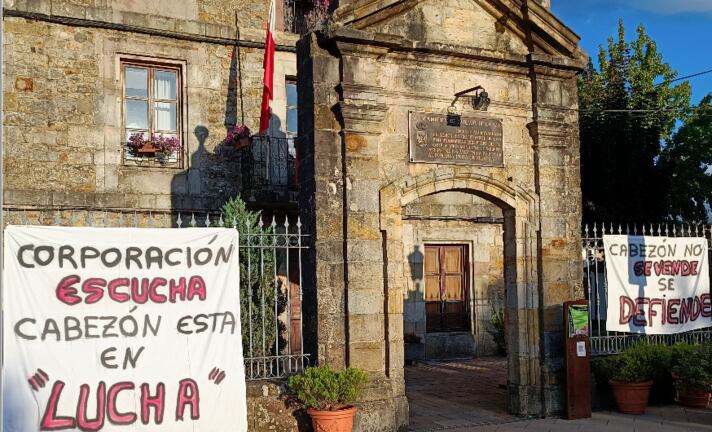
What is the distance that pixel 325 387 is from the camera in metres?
6.89

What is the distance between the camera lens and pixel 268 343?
25.3 feet

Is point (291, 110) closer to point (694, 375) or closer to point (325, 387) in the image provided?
point (325, 387)

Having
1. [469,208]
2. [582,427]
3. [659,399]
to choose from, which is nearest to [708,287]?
[659,399]

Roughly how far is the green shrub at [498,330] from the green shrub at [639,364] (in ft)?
15.8

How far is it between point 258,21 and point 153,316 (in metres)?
6.98

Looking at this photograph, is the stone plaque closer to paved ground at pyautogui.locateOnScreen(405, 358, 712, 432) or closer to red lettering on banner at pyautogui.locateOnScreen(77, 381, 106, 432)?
paved ground at pyautogui.locateOnScreen(405, 358, 712, 432)

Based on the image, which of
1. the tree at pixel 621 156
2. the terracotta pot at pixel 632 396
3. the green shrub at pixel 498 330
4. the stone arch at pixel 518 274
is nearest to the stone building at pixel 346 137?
the stone arch at pixel 518 274

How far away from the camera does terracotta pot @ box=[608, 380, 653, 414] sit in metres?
8.66

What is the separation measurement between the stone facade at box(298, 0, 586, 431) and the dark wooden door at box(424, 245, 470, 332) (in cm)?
561

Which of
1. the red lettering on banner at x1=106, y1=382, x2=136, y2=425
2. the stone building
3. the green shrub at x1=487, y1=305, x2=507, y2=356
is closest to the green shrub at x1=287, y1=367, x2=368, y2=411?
the stone building

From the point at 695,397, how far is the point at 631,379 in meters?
0.99

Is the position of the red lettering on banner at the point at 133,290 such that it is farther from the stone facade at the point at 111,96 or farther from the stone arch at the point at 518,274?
the stone facade at the point at 111,96

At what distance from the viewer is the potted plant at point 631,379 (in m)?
8.66

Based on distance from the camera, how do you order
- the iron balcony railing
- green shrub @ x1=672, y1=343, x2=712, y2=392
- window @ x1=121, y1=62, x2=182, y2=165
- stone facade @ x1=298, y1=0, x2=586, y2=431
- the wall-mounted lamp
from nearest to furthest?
1. stone facade @ x1=298, y1=0, x2=586, y2=431
2. the wall-mounted lamp
3. green shrub @ x1=672, y1=343, x2=712, y2=392
4. window @ x1=121, y1=62, x2=182, y2=165
5. the iron balcony railing
